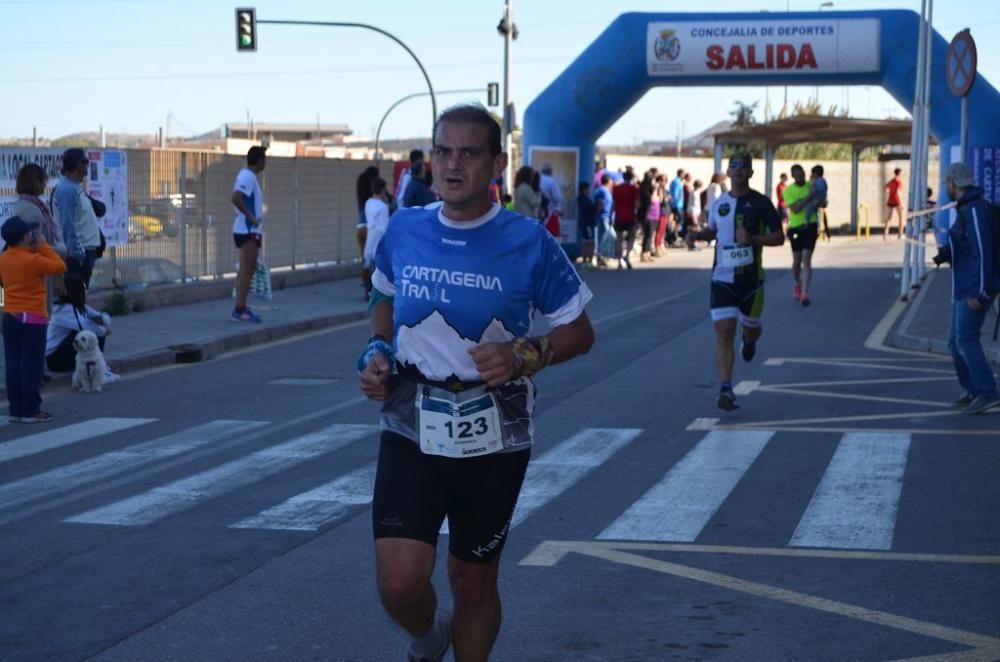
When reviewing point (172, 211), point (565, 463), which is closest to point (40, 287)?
point (565, 463)

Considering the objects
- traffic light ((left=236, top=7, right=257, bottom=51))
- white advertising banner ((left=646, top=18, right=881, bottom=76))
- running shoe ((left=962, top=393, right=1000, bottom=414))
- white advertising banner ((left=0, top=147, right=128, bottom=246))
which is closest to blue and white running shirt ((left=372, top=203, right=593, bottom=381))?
running shoe ((left=962, top=393, right=1000, bottom=414))

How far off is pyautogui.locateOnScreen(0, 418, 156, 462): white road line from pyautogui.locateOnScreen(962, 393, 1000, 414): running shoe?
20.4 feet

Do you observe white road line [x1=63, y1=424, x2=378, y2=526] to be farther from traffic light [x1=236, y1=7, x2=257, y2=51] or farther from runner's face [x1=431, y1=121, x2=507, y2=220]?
Result: traffic light [x1=236, y1=7, x2=257, y2=51]

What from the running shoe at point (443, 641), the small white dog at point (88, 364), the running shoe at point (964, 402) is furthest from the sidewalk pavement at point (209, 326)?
the running shoe at point (443, 641)

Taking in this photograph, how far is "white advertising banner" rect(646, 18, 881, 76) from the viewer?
29.6 metres

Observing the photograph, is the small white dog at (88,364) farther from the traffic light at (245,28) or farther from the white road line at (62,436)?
the traffic light at (245,28)

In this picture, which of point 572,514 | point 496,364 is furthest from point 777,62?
point 496,364

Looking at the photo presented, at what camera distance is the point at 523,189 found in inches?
1026

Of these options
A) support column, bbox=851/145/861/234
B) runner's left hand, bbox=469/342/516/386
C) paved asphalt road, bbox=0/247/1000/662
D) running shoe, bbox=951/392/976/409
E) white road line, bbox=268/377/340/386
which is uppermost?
support column, bbox=851/145/861/234

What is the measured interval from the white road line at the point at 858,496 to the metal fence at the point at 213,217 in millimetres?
11794

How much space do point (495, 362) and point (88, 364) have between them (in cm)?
930

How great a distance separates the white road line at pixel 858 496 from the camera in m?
7.38

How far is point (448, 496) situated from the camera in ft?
14.9

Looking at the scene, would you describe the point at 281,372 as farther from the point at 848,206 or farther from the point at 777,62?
the point at 848,206
